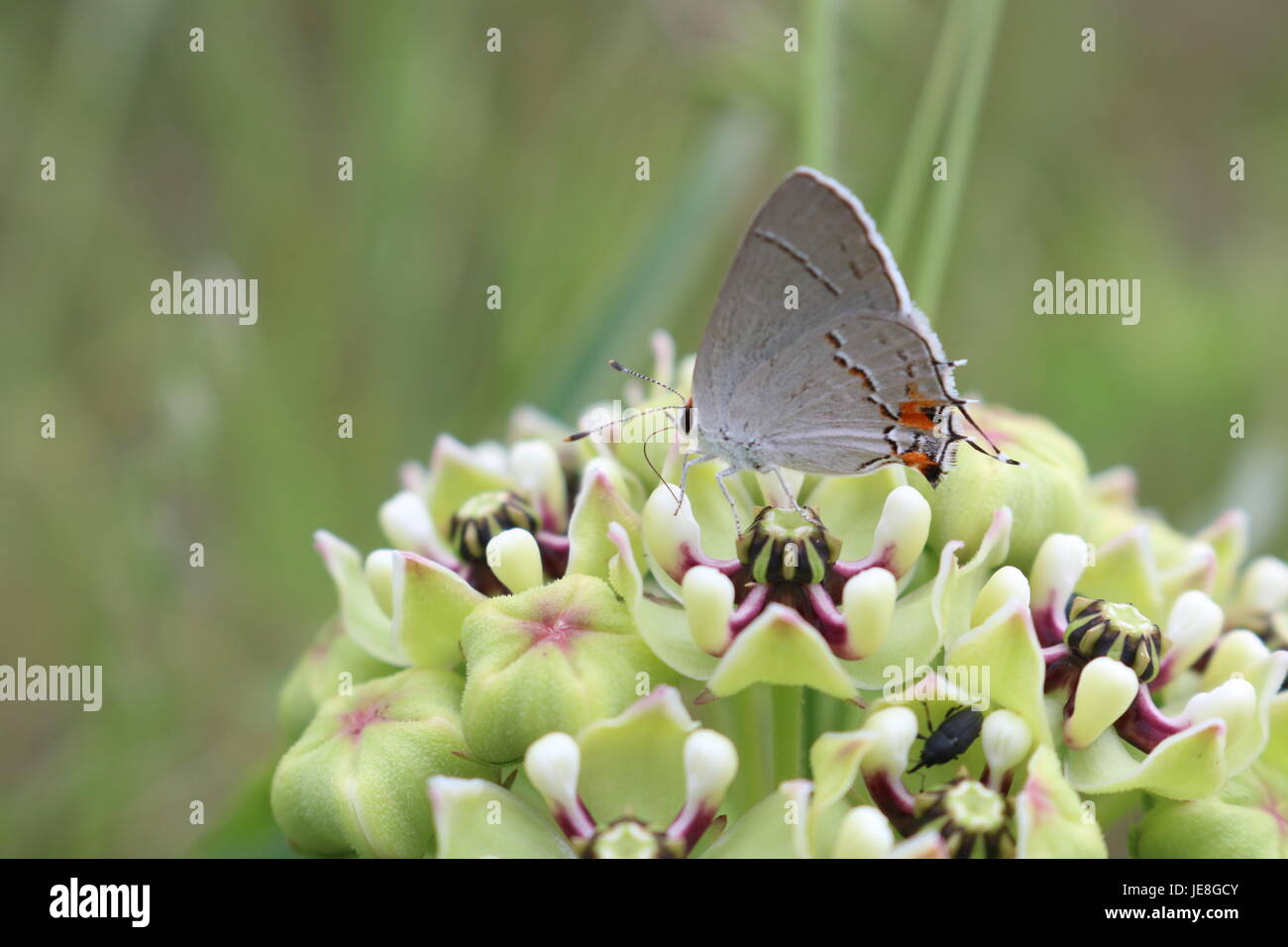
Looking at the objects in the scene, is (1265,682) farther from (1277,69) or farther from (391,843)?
(1277,69)

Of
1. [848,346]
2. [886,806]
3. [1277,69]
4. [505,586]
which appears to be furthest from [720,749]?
[1277,69]

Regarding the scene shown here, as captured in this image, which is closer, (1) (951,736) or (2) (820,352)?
(1) (951,736)
